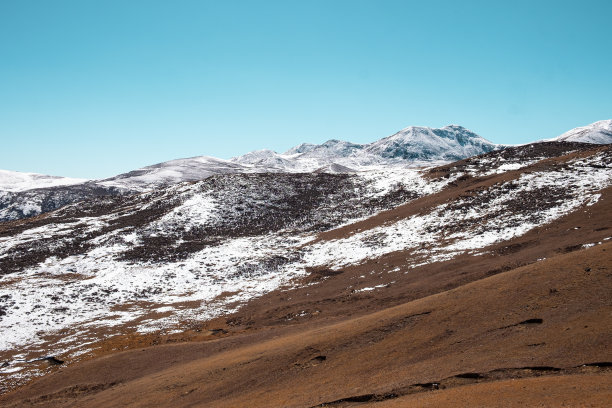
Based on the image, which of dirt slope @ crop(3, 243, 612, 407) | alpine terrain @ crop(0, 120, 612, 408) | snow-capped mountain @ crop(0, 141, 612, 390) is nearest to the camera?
dirt slope @ crop(3, 243, 612, 407)

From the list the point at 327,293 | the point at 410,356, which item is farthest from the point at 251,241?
the point at 410,356

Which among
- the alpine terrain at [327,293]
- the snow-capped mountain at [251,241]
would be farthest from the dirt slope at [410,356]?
the snow-capped mountain at [251,241]

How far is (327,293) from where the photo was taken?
4375cm

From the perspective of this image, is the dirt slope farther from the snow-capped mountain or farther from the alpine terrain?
the snow-capped mountain

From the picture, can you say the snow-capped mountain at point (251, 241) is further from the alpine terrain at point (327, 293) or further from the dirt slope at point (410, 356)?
the dirt slope at point (410, 356)

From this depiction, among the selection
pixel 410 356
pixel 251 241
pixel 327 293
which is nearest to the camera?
pixel 410 356

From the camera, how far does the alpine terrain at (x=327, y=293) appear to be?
17484 mm

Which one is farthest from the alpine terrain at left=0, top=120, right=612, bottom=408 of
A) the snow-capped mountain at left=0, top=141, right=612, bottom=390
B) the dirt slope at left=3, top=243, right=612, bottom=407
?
the snow-capped mountain at left=0, top=141, right=612, bottom=390

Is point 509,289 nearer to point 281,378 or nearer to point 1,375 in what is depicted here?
point 281,378

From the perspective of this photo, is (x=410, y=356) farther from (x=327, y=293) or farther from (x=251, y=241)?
(x=251, y=241)

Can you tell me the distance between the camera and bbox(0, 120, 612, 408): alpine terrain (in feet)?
57.4

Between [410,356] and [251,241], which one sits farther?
[251,241]

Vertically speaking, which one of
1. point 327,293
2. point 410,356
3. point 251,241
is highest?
point 251,241

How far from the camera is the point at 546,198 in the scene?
192ft
